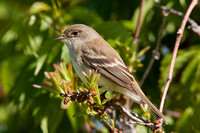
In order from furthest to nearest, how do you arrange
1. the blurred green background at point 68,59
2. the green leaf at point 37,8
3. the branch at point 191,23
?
the green leaf at point 37,8 < the blurred green background at point 68,59 < the branch at point 191,23

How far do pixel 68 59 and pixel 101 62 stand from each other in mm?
414

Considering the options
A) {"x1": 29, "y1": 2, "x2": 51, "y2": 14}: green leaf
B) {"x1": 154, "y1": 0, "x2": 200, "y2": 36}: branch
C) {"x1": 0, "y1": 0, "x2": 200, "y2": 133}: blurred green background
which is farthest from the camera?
{"x1": 29, "y1": 2, "x2": 51, "y2": 14}: green leaf

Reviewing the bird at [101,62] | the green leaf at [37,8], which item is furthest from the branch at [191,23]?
the green leaf at [37,8]

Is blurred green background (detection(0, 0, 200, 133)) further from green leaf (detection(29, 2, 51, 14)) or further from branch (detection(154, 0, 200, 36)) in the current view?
branch (detection(154, 0, 200, 36))

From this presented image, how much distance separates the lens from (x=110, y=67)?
3666 mm

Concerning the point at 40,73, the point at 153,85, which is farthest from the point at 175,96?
the point at 40,73

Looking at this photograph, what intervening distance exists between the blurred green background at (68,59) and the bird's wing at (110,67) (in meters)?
0.14

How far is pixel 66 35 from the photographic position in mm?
3850

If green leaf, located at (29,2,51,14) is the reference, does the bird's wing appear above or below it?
below

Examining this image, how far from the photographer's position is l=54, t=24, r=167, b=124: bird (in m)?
3.41

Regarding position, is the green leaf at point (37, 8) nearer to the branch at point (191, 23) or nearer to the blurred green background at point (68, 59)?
the blurred green background at point (68, 59)

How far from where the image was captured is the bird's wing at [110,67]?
347 cm

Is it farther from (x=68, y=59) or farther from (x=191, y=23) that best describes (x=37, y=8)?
Result: (x=191, y=23)

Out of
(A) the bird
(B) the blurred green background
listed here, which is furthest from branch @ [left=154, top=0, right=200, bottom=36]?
(A) the bird
